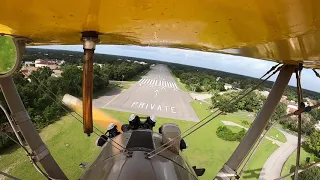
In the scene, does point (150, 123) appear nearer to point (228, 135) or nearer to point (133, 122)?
point (133, 122)

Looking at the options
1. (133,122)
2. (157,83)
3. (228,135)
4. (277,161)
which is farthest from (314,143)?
A: (157,83)

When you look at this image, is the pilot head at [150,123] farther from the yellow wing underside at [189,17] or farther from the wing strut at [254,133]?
the yellow wing underside at [189,17]

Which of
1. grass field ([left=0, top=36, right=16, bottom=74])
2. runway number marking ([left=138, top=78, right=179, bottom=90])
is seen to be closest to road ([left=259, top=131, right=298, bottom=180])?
grass field ([left=0, top=36, right=16, bottom=74])

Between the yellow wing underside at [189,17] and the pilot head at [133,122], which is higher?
the yellow wing underside at [189,17]

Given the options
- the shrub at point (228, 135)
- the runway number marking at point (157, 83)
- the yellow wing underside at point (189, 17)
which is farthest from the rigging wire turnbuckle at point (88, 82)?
the runway number marking at point (157, 83)

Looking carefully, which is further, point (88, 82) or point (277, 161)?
point (277, 161)

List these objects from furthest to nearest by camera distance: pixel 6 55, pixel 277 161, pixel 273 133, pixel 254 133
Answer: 1. pixel 273 133
2. pixel 277 161
3. pixel 254 133
4. pixel 6 55
